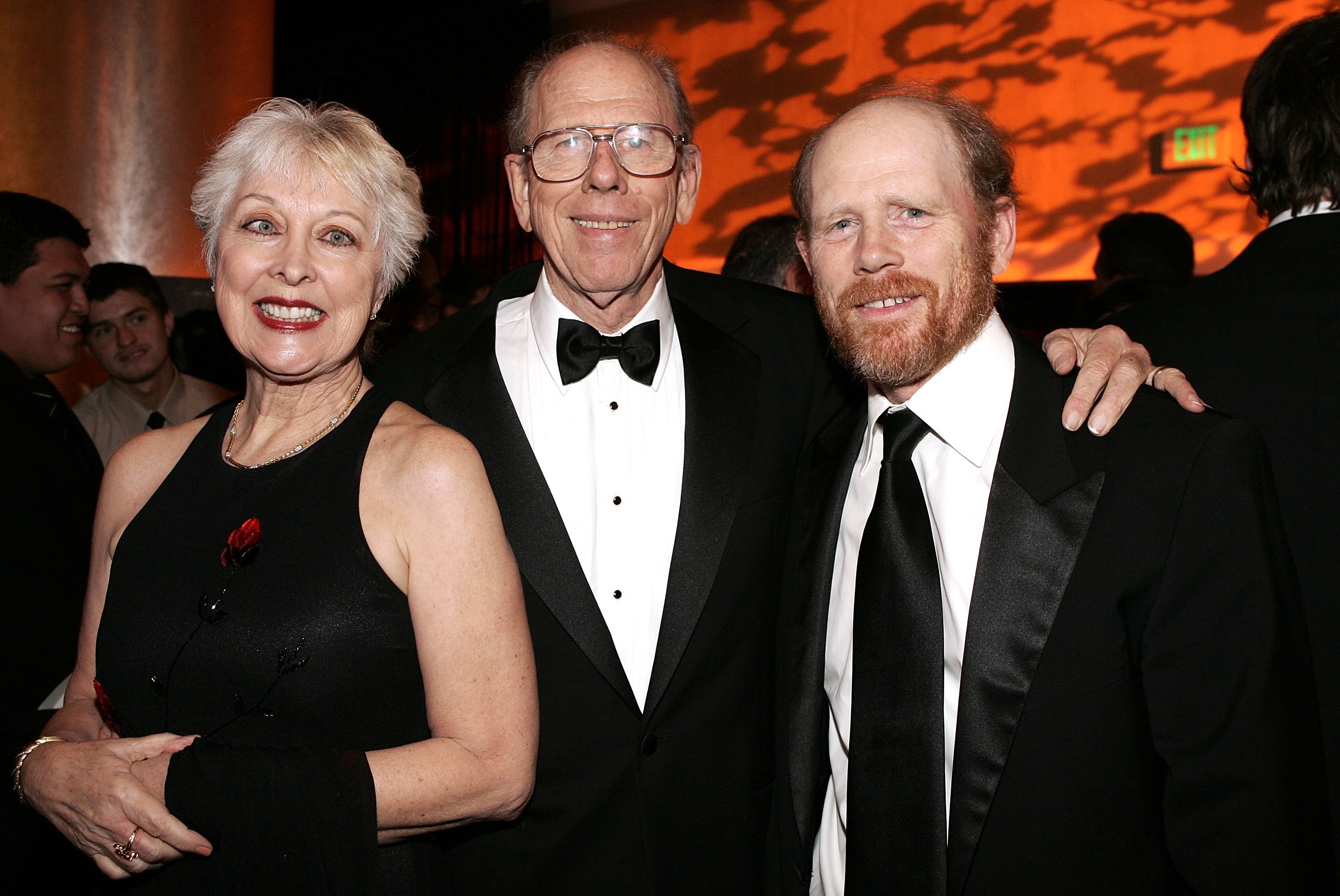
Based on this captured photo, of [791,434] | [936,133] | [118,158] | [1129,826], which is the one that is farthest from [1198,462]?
[118,158]

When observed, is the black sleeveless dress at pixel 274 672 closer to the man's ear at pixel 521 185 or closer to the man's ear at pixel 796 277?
the man's ear at pixel 521 185

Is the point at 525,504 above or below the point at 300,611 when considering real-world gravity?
above

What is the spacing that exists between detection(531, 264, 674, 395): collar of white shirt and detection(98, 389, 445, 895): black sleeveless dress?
507 millimetres

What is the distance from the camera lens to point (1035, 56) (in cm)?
713

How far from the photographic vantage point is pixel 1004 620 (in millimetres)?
1449

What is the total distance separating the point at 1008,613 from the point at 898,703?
0.75ft

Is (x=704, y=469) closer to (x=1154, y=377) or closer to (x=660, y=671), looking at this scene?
(x=660, y=671)

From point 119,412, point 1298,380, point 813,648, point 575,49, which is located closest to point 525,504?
point 813,648

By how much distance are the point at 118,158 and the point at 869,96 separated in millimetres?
4542

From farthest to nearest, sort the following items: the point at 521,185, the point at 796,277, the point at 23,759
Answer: the point at 796,277
the point at 521,185
the point at 23,759

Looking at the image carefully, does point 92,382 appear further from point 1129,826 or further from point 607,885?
point 1129,826

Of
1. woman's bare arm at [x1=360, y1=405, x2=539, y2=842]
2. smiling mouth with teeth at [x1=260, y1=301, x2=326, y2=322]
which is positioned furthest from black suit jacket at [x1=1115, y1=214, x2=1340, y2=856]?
smiling mouth with teeth at [x1=260, y1=301, x2=326, y2=322]

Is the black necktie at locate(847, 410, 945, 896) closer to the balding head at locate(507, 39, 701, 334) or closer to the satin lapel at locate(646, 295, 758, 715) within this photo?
the satin lapel at locate(646, 295, 758, 715)

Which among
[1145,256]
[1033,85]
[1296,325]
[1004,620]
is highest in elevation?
[1033,85]
